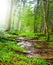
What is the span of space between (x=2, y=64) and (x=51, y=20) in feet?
85.9

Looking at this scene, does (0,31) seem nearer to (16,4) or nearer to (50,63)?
(50,63)

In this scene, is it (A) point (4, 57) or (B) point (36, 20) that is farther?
(B) point (36, 20)

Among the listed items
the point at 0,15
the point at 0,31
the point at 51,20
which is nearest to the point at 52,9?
the point at 51,20

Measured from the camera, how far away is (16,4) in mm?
40375

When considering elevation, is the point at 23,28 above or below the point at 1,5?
below

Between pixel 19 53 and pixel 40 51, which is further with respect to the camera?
pixel 40 51

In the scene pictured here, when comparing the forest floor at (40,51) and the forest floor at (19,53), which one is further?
the forest floor at (40,51)

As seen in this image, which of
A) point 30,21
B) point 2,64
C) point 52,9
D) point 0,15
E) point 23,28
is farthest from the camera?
point 0,15

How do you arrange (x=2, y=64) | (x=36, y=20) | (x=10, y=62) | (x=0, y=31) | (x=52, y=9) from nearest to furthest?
(x=2, y=64) → (x=10, y=62) → (x=0, y=31) → (x=52, y=9) → (x=36, y=20)

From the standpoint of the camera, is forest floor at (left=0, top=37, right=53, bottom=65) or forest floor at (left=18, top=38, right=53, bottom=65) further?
forest floor at (left=18, top=38, right=53, bottom=65)

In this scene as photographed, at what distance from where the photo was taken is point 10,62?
7141 millimetres

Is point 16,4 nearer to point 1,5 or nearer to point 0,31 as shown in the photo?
point 1,5

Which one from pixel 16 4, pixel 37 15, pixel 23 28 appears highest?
pixel 16 4

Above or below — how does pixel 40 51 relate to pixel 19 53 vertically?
below
